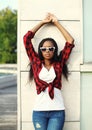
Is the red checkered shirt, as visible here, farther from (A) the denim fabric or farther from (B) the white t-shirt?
(A) the denim fabric

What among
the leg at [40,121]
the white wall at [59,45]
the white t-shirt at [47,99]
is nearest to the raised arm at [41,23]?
the white wall at [59,45]

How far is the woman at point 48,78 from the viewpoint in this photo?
5418mm

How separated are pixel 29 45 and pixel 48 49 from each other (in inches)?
15.3

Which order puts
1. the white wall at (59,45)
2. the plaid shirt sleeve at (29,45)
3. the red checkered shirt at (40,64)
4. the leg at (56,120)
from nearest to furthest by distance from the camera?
the leg at (56,120) < the red checkered shirt at (40,64) < the plaid shirt sleeve at (29,45) < the white wall at (59,45)

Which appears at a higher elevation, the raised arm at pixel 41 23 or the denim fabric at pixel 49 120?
the raised arm at pixel 41 23

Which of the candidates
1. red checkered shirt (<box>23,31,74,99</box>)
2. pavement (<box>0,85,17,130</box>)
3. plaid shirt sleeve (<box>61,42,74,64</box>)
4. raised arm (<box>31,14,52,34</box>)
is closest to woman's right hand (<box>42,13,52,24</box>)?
raised arm (<box>31,14,52,34</box>)

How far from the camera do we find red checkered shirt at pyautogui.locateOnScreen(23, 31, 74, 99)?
217 inches

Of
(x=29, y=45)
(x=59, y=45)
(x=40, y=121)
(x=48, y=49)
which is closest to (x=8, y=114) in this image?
(x=59, y=45)

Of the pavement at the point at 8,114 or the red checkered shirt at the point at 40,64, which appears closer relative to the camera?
the red checkered shirt at the point at 40,64

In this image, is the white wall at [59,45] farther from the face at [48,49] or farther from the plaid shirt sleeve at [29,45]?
the face at [48,49]

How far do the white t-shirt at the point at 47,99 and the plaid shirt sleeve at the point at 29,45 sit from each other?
0.26 meters

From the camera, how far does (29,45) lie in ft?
18.7

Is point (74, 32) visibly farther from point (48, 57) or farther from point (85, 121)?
point (85, 121)

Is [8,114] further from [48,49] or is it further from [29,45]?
[48,49]
